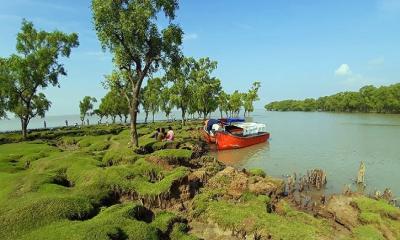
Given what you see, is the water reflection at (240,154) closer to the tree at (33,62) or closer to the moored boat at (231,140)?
the moored boat at (231,140)

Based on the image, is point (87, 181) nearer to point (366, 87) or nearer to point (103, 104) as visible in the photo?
point (103, 104)

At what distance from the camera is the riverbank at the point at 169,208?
1350cm

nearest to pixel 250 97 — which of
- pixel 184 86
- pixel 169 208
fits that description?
pixel 184 86

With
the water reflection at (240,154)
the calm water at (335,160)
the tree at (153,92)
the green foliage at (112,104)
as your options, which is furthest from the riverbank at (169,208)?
the green foliage at (112,104)

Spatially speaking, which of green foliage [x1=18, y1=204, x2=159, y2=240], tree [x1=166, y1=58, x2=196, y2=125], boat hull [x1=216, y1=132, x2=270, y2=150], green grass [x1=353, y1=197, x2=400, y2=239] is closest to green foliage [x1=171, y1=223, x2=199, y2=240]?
green foliage [x1=18, y1=204, x2=159, y2=240]

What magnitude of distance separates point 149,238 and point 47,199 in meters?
4.94

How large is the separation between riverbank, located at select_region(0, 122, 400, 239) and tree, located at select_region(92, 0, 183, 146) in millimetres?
11883

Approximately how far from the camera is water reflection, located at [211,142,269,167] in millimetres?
41584

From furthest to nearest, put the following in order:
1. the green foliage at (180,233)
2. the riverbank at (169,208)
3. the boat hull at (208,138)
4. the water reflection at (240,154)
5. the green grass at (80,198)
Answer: the boat hull at (208,138) < the water reflection at (240,154) < the green foliage at (180,233) < the riverbank at (169,208) < the green grass at (80,198)

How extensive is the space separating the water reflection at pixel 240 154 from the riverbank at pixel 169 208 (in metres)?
17.1

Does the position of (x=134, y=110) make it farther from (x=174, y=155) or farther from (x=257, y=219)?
(x=257, y=219)

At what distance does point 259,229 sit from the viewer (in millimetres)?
14680

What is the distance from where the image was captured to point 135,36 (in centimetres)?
3194

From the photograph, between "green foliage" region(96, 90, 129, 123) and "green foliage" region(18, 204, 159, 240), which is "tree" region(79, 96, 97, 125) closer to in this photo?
"green foliage" region(96, 90, 129, 123)
